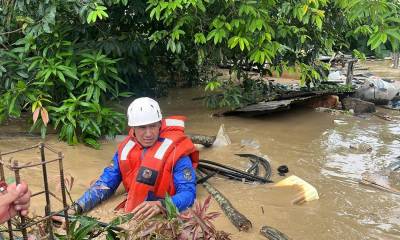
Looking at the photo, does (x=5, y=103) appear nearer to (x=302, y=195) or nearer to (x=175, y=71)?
(x=302, y=195)

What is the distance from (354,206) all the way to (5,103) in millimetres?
4131

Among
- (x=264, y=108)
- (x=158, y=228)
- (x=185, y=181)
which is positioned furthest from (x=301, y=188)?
(x=158, y=228)

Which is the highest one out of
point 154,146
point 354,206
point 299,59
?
point 299,59

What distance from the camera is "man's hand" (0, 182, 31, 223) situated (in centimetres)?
157

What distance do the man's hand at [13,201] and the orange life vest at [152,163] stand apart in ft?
7.19

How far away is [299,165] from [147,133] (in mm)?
2453

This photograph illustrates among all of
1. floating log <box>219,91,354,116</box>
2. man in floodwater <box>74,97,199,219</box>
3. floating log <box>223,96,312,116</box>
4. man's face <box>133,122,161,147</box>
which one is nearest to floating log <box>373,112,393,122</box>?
floating log <box>219,91,354,116</box>

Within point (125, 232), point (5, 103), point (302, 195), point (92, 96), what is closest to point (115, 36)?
point (92, 96)

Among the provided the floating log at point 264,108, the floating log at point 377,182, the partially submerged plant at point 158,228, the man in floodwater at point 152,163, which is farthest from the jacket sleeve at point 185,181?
the floating log at point 264,108

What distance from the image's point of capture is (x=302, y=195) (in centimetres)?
468

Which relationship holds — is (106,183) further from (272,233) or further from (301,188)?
(301,188)

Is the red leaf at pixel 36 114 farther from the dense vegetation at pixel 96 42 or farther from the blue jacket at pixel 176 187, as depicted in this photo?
the blue jacket at pixel 176 187

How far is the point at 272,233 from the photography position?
3.81 m

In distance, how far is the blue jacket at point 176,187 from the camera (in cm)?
372
